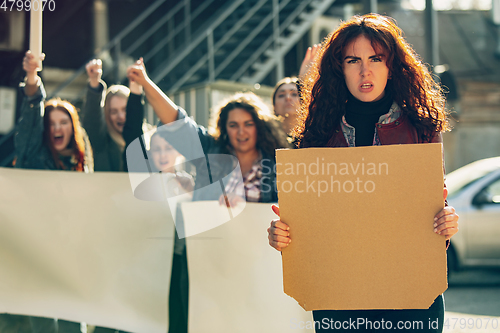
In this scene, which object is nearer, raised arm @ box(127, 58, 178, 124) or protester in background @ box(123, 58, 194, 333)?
protester in background @ box(123, 58, 194, 333)

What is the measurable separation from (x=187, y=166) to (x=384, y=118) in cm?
155

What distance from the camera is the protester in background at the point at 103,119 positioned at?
3.27 m

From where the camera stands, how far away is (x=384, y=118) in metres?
1.84

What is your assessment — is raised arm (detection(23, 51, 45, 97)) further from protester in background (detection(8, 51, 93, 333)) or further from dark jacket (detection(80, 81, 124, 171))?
dark jacket (detection(80, 81, 124, 171))

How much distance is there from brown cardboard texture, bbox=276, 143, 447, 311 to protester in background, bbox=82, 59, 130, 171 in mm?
1759

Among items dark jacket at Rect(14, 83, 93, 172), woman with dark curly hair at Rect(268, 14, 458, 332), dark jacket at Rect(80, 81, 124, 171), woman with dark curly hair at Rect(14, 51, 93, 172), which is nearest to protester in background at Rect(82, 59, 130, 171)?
dark jacket at Rect(80, 81, 124, 171)

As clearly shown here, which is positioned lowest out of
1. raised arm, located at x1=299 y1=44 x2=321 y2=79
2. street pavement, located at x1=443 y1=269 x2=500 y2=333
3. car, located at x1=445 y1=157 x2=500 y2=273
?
street pavement, located at x1=443 y1=269 x2=500 y2=333

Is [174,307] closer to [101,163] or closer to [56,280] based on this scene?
[56,280]

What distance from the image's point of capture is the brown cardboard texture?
1703mm

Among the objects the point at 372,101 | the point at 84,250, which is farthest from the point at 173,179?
the point at 372,101

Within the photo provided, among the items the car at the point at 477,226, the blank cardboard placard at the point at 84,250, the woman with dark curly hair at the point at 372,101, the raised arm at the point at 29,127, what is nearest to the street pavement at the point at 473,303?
the car at the point at 477,226

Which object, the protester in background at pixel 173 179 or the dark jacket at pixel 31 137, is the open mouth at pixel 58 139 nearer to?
the dark jacket at pixel 31 137

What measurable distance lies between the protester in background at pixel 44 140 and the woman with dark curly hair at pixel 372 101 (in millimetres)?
Answer: 1699

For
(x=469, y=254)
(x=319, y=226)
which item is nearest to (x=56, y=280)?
(x=319, y=226)
